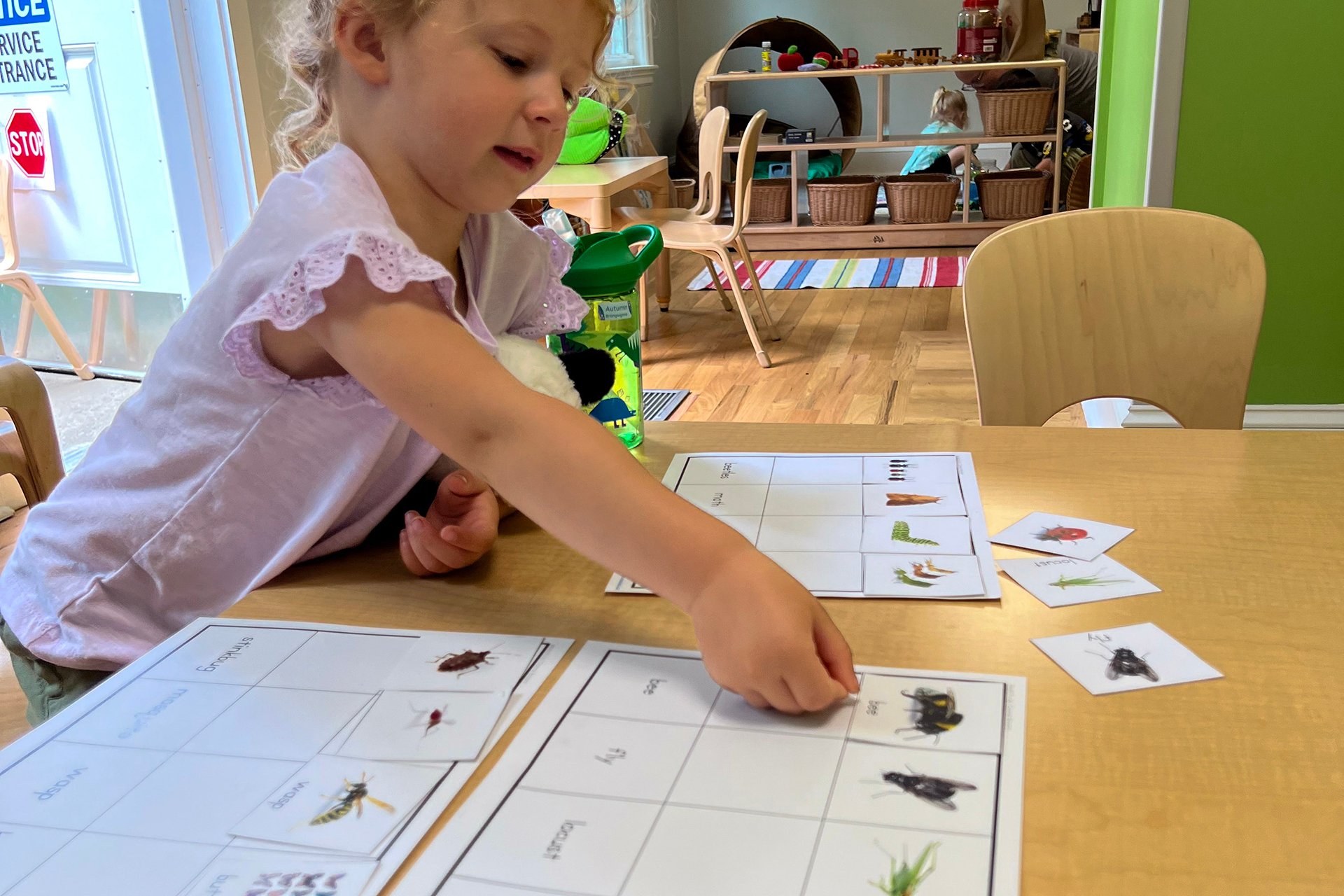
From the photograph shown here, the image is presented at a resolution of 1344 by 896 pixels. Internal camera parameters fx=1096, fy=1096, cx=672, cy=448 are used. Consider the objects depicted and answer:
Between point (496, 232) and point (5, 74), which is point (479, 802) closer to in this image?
point (496, 232)

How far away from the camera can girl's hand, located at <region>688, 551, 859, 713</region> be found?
19.2 inches

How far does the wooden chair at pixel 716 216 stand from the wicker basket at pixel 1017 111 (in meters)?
1.49

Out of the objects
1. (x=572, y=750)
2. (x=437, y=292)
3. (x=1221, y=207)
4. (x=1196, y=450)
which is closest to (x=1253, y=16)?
(x=1221, y=207)

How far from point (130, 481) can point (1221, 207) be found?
2.00 m

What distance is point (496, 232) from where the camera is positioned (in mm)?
864

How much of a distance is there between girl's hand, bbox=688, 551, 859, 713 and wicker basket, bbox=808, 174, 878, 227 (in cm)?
431

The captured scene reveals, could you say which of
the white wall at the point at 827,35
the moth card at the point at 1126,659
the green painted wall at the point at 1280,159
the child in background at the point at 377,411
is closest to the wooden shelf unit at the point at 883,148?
the white wall at the point at 827,35

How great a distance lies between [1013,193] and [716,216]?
1647 mm

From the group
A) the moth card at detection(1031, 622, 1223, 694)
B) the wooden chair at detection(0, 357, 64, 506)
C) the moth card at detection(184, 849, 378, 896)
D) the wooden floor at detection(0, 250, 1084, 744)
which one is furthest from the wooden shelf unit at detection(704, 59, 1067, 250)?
the moth card at detection(184, 849, 378, 896)

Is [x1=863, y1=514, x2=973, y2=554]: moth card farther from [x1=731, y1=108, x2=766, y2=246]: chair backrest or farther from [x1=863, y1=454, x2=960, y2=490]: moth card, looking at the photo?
[x1=731, y1=108, x2=766, y2=246]: chair backrest

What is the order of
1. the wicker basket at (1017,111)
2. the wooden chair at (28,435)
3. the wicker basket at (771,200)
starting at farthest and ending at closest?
1. the wicker basket at (771,200)
2. the wicker basket at (1017,111)
3. the wooden chair at (28,435)

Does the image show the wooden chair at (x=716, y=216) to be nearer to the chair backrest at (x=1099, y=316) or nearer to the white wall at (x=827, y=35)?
the chair backrest at (x=1099, y=316)

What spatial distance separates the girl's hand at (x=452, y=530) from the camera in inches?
26.5

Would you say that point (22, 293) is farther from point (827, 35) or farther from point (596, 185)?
point (827, 35)
